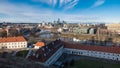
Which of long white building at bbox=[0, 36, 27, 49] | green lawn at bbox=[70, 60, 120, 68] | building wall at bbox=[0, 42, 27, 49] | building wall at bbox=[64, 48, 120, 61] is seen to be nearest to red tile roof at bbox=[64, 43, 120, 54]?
building wall at bbox=[64, 48, 120, 61]

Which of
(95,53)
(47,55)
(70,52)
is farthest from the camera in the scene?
(70,52)

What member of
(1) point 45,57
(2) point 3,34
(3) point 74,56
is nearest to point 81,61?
(3) point 74,56

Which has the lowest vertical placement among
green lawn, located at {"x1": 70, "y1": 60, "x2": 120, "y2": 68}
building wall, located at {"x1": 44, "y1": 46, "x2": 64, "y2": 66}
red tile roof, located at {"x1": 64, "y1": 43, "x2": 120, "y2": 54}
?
green lawn, located at {"x1": 70, "y1": 60, "x2": 120, "y2": 68}

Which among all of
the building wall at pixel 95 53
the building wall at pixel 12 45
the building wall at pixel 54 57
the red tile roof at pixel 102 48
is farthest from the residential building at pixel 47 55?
the building wall at pixel 12 45

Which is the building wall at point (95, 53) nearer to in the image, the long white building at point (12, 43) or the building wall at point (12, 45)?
the building wall at point (12, 45)

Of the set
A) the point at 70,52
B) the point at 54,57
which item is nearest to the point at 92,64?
the point at 54,57

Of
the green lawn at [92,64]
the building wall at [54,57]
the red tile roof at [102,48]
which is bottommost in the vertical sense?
the green lawn at [92,64]

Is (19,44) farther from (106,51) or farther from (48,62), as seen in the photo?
(106,51)

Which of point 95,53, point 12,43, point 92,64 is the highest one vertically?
point 12,43

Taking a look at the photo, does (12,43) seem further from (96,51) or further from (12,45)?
(96,51)

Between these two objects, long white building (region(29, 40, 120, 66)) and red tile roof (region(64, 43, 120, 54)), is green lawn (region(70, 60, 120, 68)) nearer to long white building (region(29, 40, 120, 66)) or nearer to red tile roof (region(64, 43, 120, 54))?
long white building (region(29, 40, 120, 66))

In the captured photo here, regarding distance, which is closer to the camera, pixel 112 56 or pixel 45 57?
pixel 45 57
